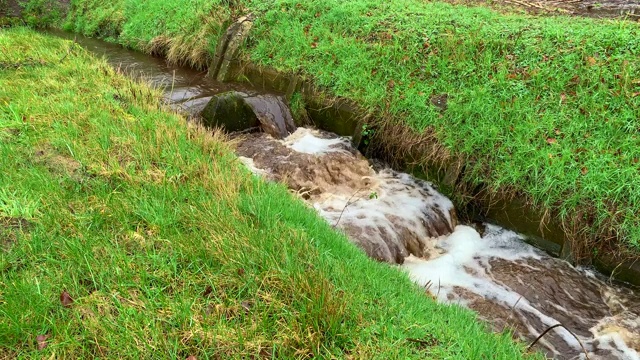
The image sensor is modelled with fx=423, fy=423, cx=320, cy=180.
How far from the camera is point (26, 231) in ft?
9.61

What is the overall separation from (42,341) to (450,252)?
4.31m

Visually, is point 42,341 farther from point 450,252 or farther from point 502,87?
point 502,87

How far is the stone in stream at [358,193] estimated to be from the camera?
5.06 metres

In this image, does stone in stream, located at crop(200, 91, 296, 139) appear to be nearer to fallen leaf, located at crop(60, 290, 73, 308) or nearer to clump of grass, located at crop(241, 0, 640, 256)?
clump of grass, located at crop(241, 0, 640, 256)

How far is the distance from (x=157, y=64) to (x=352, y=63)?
18.8 feet

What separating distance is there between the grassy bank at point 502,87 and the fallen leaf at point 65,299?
474 cm

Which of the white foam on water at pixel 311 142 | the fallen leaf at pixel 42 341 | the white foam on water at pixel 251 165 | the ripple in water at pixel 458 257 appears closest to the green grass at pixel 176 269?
the fallen leaf at pixel 42 341

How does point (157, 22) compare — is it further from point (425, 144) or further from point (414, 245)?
→ point (414, 245)

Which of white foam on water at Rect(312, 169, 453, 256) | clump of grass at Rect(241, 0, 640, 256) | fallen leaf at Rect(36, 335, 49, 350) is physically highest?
clump of grass at Rect(241, 0, 640, 256)

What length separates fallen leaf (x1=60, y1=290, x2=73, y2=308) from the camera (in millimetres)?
2338

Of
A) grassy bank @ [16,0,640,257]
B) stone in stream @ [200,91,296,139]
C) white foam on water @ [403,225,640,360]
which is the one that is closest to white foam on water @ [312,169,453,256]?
white foam on water @ [403,225,640,360]

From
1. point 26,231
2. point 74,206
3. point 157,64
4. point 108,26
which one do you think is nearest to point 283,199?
point 74,206

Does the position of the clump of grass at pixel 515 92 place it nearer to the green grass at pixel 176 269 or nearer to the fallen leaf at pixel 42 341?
the green grass at pixel 176 269

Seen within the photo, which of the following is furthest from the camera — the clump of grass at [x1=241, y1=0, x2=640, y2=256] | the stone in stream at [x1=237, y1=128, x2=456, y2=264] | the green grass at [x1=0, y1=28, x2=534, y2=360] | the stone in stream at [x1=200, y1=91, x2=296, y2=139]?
the stone in stream at [x1=200, y1=91, x2=296, y2=139]
